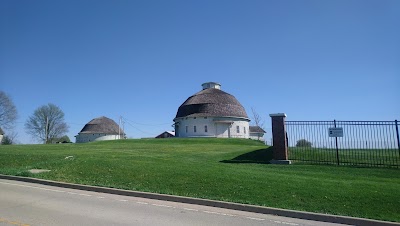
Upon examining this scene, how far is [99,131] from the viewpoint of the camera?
8538cm

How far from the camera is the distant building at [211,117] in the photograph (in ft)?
184

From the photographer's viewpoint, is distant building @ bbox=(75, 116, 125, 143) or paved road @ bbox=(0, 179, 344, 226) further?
distant building @ bbox=(75, 116, 125, 143)

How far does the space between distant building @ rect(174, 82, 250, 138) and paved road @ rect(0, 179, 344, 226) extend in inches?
1804

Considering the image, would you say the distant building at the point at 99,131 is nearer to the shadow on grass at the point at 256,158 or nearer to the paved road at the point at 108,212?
the shadow on grass at the point at 256,158

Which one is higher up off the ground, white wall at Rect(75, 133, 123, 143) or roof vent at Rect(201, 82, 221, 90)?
roof vent at Rect(201, 82, 221, 90)

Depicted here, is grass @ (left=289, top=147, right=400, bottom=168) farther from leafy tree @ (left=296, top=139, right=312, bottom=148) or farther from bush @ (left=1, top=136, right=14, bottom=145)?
bush @ (left=1, top=136, right=14, bottom=145)

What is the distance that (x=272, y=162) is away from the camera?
17.3 metres

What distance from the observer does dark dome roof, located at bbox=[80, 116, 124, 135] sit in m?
85.9

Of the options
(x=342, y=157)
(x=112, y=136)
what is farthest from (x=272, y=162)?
(x=112, y=136)

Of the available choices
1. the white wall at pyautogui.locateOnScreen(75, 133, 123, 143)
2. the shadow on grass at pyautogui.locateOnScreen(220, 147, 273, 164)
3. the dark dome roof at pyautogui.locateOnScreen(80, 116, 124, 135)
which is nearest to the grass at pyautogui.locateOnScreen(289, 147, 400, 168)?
the shadow on grass at pyautogui.locateOnScreen(220, 147, 273, 164)

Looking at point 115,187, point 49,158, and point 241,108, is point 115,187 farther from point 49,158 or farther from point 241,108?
point 241,108

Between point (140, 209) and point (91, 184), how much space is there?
4093 mm

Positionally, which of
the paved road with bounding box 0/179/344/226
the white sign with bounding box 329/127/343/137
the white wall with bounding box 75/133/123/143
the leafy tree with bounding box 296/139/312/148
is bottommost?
the paved road with bounding box 0/179/344/226

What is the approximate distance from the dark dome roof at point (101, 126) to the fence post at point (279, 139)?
244ft
